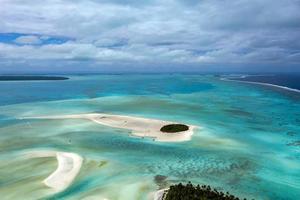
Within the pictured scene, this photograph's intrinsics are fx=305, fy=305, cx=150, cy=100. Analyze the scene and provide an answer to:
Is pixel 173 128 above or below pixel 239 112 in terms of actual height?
above

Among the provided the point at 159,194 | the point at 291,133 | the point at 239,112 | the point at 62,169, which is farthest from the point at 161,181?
the point at 239,112

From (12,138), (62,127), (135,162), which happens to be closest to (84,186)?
(135,162)

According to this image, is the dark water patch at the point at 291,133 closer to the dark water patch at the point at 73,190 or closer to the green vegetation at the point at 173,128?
the green vegetation at the point at 173,128

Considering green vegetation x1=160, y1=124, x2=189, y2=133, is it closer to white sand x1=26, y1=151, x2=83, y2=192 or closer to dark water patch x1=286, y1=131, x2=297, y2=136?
white sand x1=26, y1=151, x2=83, y2=192

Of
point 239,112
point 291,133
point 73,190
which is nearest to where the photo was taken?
point 73,190

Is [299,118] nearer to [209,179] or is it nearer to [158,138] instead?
[158,138]

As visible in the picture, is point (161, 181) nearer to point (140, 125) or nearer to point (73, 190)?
point (73, 190)
